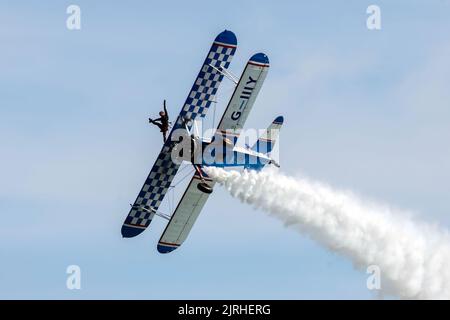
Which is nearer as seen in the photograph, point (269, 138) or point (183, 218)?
point (183, 218)

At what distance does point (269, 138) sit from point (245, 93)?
3.72 metres

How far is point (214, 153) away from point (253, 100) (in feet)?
5.62

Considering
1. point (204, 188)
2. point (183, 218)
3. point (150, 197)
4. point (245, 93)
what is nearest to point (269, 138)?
point (204, 188)

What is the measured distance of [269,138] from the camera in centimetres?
3925

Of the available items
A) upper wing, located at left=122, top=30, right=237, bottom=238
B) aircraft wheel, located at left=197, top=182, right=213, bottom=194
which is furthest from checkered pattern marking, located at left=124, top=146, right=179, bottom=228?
aircraft wheel, located at left=197, top=182, right=213, bottom=194

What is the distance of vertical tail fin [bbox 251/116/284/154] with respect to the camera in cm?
3882

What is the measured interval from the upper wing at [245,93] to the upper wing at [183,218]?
92.7 inches

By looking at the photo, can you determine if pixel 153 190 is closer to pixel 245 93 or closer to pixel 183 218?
pixel 183 218

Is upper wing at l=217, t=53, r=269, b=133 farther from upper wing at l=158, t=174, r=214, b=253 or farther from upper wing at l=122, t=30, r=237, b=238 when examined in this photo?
upper wing at l=158, t=174, r=214, b=253

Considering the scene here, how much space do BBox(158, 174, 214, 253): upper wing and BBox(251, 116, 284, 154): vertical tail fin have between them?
214 cm
